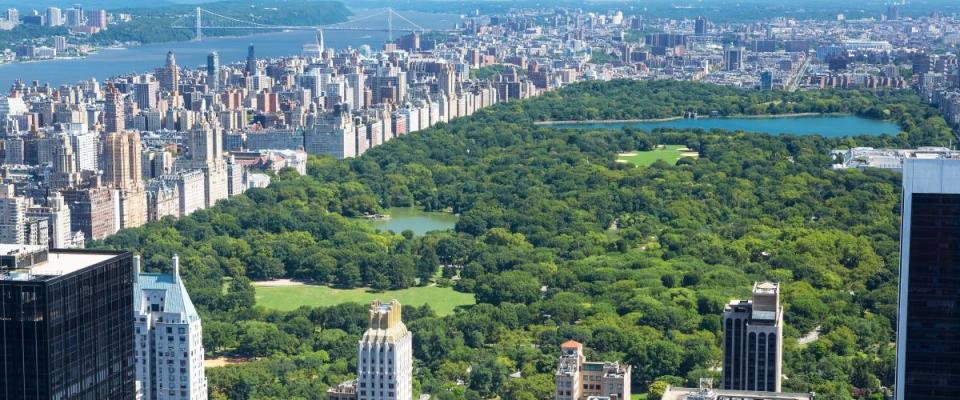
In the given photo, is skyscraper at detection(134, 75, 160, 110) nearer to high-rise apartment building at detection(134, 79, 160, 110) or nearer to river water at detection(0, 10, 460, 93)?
high-rise apartment building at detection(134, 79, 160, 110)

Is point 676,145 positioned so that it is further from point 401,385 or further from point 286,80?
point 401,385

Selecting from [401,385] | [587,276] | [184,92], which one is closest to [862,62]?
[184,92]

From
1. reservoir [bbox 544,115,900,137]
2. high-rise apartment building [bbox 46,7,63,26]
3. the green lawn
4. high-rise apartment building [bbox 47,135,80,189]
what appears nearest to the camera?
the green lawn

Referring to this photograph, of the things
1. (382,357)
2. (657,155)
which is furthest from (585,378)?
(657,155)

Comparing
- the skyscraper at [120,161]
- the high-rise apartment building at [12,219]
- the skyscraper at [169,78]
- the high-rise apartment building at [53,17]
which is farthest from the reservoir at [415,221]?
the high-rise apartment building at [53,17]

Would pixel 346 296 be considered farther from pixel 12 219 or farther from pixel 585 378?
pixel 585 378

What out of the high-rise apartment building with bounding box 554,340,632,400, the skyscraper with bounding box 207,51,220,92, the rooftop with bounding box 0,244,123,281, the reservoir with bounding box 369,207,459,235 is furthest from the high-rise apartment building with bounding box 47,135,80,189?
the rooftop with bounding box 0,244,123,281
